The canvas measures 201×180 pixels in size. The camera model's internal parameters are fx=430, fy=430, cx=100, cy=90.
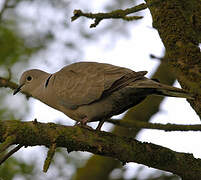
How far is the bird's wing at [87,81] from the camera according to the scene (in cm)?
427

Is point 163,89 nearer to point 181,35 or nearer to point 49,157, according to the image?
point 181,35

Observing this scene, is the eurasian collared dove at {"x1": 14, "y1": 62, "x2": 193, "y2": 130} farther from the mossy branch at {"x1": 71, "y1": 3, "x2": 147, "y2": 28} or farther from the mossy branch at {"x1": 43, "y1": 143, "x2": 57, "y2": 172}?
the mossy branch at {"x1": 43, "y1": 143, "x2": 57, "y2": 172}

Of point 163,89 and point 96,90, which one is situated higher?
point 163,89

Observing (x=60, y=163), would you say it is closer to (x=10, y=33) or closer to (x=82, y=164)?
(x=82, y=164)

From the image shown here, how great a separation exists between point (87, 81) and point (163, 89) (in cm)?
101

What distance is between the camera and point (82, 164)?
673 cm

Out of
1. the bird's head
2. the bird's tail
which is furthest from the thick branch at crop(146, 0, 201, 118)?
the bird's head

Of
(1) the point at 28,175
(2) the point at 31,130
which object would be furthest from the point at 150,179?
(2) the point at 31,130

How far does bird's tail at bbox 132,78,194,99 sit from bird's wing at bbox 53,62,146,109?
0.15 m

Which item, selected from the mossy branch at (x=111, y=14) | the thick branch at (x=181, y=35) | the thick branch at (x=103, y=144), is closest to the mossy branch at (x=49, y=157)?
the thick branch at (x=103, y=144)

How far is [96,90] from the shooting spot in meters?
4.37

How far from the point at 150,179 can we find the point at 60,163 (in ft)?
4.95

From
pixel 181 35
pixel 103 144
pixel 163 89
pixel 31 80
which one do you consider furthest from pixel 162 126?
pixel 31 80

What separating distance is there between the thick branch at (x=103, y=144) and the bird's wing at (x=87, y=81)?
36.1 inches
